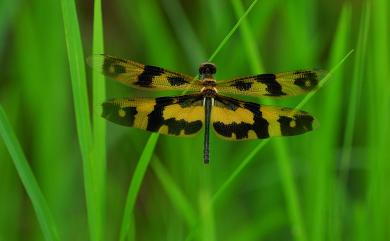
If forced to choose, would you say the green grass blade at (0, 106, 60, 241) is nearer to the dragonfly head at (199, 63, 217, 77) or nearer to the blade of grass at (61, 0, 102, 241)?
the blade of grass at (61, 0, 102, 241)

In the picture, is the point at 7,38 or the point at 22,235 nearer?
the point at 22,235

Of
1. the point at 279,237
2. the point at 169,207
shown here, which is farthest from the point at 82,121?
the point at 279,237

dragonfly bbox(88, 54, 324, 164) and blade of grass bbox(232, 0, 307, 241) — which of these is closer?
dragonfly bbox(88, 54, 324, 164)

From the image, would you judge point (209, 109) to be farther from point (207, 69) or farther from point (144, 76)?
point (144, 76)

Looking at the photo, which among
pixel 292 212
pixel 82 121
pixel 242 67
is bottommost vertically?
pixel 292 212

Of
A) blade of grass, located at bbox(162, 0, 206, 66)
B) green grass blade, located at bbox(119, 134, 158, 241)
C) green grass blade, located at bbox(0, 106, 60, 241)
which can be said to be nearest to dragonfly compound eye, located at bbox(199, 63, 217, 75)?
green grass blade, located at bbox(119, 134, 158, 241)

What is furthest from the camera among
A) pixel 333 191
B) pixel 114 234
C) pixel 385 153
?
pixel 114 234

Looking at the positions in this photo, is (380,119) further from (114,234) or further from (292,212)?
(114,234)
